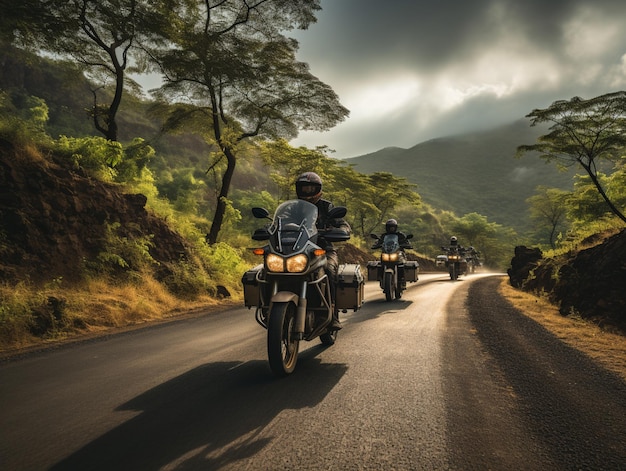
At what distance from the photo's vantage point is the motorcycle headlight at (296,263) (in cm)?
422

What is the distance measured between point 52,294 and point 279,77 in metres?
13.2

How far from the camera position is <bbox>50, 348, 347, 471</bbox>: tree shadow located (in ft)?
7.78

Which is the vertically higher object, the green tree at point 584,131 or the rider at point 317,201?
the green tree at point 584,131

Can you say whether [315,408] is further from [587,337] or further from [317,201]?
[587,337]

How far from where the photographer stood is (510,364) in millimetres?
4652

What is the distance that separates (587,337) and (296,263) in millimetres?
5825

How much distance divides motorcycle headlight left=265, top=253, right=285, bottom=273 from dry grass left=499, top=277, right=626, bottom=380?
167 inches

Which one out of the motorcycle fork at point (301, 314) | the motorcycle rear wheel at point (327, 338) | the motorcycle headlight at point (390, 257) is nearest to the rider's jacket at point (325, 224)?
the motorcycle fork at point (301, 314)

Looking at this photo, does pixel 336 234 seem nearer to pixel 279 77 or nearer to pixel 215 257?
pixel 215 257

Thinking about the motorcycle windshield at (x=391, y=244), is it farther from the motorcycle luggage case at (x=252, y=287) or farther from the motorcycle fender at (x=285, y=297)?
the motorcycle fender at (x=285, y=297)

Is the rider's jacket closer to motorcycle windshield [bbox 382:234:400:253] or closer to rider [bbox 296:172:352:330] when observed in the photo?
rider [bbox 296:172:352:330]

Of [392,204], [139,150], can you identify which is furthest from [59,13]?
[392,204]

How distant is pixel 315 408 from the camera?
3240 mm

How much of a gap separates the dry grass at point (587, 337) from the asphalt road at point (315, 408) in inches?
12.0
